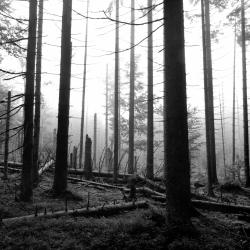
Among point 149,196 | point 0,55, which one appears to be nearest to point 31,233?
point 149,196

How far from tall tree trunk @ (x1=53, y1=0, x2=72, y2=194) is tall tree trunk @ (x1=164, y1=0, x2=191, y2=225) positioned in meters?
4.81

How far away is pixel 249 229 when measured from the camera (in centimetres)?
615

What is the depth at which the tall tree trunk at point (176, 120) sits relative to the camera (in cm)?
563

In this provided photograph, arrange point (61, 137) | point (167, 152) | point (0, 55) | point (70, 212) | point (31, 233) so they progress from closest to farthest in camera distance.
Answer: point (31, 233) → point (167, 152) → point (70, 212) → point (61, 137) → point (0, 55)

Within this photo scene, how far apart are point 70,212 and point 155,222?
2071mm

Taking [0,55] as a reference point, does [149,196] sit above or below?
below

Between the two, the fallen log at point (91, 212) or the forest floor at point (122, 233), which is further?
the fallen log at point (91, 212)

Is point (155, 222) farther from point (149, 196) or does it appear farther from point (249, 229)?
point (149, 196)

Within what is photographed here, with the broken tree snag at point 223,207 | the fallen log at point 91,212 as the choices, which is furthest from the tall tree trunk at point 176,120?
the broken tree snag at point 223,207

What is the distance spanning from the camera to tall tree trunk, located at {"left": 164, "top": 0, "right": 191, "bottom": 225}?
18.5 ft

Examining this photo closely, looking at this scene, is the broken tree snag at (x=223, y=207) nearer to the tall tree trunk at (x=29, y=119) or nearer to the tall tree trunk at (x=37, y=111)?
the tall tree trunk at (x=29, y=119)

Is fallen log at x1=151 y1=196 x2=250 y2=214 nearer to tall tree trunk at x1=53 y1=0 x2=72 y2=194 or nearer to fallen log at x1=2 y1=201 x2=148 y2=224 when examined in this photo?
fallen log at x1=2 y1=201 x2=148 y2=224

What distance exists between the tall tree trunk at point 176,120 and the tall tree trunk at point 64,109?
4812 mm

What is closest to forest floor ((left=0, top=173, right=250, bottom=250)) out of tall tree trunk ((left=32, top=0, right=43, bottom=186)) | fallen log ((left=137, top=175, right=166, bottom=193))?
fallen log ((left=137, top=175, right=166, bottom=193))
